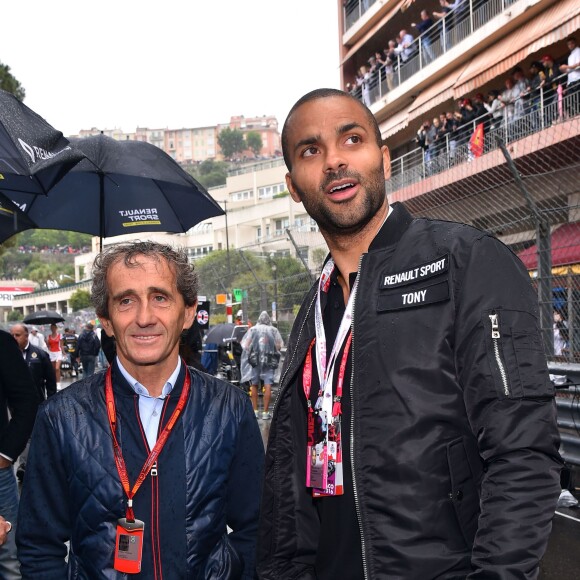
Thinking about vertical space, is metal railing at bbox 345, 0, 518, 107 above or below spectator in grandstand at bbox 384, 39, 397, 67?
below

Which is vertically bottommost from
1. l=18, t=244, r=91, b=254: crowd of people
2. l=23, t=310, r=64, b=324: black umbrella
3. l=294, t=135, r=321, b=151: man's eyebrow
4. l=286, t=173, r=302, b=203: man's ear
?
l=286, t=173, r=302, b=203: man's ear

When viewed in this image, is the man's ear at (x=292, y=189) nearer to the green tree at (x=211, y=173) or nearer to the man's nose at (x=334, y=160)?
the man's nose at (x=334, y=160)

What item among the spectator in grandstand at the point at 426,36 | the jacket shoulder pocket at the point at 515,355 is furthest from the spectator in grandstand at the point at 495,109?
the jacket shoulder pocket at the point at 515,355

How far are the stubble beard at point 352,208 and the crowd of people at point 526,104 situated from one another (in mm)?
13149

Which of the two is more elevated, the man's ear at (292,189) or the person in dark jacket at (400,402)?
the man's ear at (292,189)

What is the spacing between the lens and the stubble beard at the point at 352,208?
2.28m

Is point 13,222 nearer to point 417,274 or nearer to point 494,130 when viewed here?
point 417,274

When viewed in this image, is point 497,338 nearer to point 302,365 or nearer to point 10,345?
point 302,365

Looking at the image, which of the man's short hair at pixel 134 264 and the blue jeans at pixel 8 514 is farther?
the blue jeans at pixel 8 514

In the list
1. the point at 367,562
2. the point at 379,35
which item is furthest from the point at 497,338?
the point at 379,35

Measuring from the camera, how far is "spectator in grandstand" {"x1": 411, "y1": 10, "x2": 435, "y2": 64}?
965 inches

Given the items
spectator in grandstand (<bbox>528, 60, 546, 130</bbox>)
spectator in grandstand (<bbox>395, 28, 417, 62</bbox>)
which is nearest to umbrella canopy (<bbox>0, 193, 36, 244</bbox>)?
spectator in grandstand (<bbox>528, 60, 546, 130</bbox>)

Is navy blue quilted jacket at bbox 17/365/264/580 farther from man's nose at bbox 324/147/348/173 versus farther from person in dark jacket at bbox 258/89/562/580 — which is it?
man's nose at bbox 324/147/348/173

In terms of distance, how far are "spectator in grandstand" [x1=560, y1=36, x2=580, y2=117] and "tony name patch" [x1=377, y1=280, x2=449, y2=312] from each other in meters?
13.5
